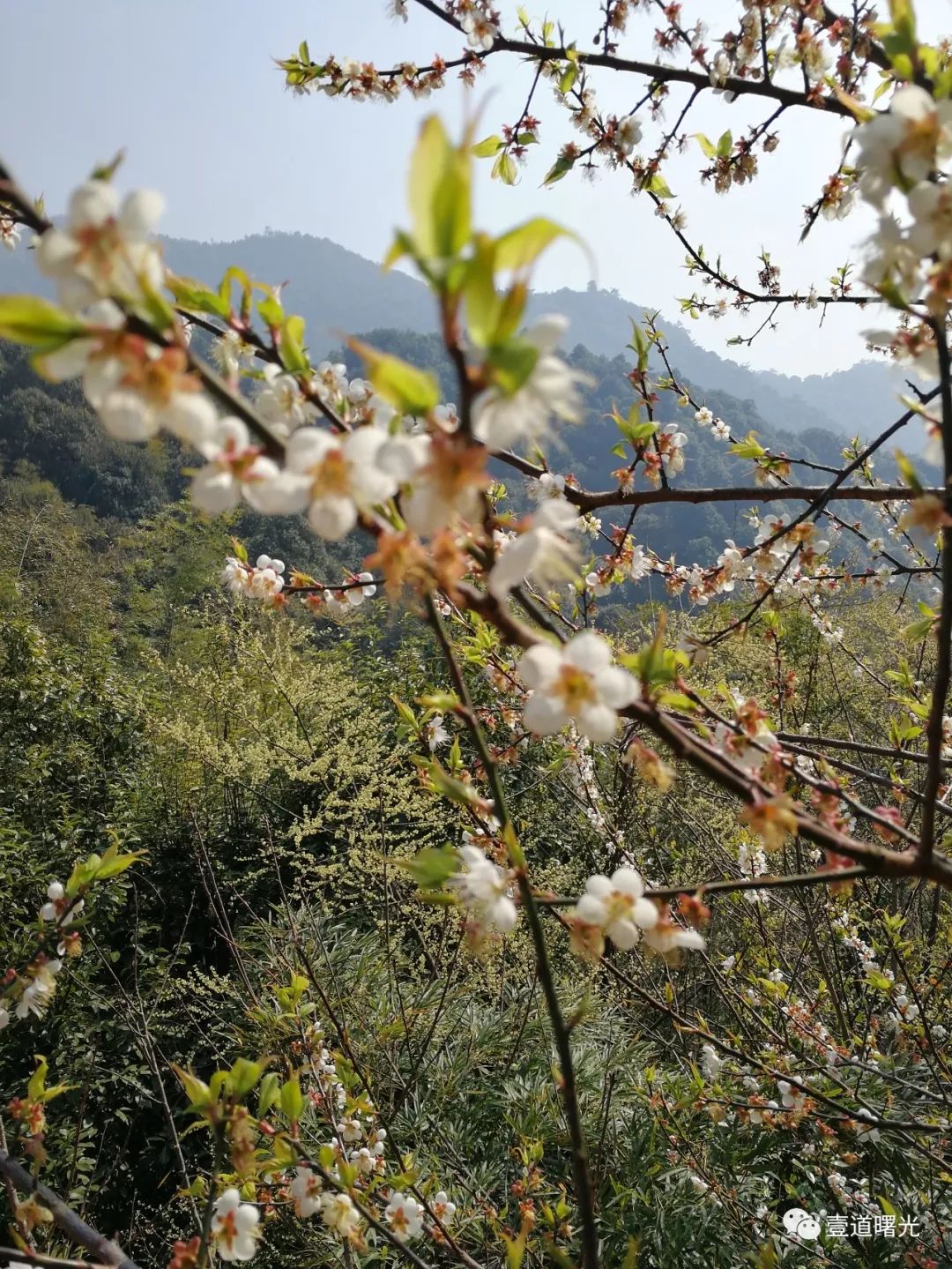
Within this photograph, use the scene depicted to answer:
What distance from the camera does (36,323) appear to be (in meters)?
0.41

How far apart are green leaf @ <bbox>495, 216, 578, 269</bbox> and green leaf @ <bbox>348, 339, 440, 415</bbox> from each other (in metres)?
0.07

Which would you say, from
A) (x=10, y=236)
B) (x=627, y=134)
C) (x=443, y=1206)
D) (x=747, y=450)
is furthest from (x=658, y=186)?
(x=443, y=1206)

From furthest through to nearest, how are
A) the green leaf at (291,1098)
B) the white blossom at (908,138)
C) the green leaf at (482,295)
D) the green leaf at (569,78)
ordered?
the green leaf at (569,78) < the green leaf at (291,1098) < the white blossom at (908,138) < the green leaf at (482,295)

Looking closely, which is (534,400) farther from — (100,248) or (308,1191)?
(308,1191)

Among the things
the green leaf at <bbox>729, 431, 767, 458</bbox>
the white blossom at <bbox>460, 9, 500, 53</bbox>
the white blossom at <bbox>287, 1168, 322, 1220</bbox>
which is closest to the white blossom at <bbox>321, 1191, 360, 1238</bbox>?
the white blossom at <bbox>287, 1168, 322, 1220</bbox>

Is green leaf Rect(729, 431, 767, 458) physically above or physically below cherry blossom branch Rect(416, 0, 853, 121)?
below

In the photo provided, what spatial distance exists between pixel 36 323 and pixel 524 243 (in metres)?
0.27

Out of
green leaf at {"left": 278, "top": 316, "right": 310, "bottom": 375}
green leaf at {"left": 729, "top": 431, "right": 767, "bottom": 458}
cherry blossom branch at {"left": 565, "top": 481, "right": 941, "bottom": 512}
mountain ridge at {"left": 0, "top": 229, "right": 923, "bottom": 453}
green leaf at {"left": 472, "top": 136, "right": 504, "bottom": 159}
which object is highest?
mountain ridge at {"left": 0, "top": 229, "right": 923, "bottom": 453}

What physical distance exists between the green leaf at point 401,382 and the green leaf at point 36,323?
0.16 metres

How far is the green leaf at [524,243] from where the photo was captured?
15.3 inches

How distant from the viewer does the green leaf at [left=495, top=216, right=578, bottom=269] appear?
0.39m

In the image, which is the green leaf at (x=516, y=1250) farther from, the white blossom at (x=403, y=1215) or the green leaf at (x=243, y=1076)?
the white blossom at (x=403, y=1215)

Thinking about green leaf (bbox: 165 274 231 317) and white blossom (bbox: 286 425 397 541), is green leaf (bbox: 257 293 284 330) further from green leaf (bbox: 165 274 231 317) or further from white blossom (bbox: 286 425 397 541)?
white blossom (bbox: 286 425 397 541)

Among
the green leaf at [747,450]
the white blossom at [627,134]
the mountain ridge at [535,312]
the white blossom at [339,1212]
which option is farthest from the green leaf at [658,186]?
the mountain ridge at [535,312]
